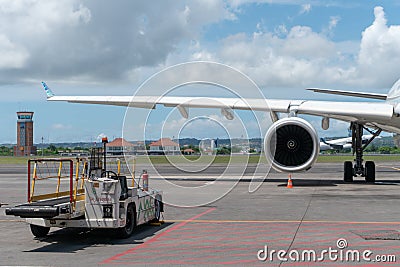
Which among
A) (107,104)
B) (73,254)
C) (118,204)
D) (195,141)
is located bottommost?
(73,254)

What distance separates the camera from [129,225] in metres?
11.3

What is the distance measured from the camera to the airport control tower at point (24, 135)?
115125mm

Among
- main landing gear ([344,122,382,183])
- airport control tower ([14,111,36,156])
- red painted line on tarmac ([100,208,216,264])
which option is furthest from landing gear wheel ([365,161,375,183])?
airport control tower ([14,111,36,156])

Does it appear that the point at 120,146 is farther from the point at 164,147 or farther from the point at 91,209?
the point at 91,209

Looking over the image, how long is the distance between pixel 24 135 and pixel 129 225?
390 ft

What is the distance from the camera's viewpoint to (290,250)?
964cm

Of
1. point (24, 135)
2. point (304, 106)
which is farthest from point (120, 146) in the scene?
point (24, 135)

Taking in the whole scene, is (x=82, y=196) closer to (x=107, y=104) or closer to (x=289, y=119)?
(x=289, y=119)

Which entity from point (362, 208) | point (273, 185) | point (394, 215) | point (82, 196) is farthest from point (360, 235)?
point (273, 185)

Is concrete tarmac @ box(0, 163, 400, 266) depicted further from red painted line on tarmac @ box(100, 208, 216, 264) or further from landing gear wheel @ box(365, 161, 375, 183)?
landing gear wheel @ box(365, 161, 375, 183)

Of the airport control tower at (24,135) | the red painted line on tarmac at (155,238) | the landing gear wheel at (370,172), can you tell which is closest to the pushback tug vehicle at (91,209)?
the red painted line on tarmac at (155,238)

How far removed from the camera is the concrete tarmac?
9.02 metres

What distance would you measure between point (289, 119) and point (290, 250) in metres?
12.0

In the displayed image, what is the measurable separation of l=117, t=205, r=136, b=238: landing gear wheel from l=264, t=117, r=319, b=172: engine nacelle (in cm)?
976
